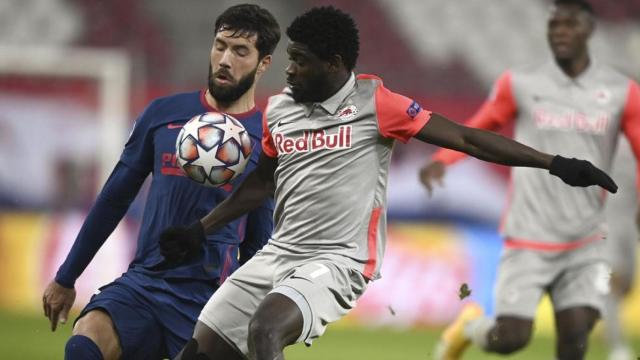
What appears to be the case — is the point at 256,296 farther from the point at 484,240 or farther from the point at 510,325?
the point at 484,240

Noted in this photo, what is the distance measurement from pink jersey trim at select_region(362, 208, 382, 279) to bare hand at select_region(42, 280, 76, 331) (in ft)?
4.47

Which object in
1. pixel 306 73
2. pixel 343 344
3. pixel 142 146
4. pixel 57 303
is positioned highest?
pixel 306 73

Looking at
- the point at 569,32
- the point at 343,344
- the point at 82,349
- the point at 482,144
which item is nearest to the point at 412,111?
the point at 482,144

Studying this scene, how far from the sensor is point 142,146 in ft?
17.8


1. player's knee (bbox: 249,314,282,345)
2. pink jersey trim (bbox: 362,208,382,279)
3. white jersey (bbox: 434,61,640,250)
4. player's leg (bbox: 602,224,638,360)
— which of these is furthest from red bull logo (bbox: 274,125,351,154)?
player's leg (bbox: 602,224,638,360)

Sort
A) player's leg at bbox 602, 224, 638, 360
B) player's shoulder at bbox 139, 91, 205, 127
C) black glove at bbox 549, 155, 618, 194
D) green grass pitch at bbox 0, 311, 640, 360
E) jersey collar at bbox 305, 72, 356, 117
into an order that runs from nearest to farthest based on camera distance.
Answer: black glove at bbox 549, 155, 618, 194 → jersey collar at bbox 305, 72, 356, 117 → player's shoulder at bbox 139, 91, 205, 127 → green grass pitch at bbox 0, 311, 640, 360 → player's leg at bbox 602, 224, 638, 360

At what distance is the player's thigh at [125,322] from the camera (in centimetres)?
504

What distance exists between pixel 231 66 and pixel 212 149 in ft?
1.62

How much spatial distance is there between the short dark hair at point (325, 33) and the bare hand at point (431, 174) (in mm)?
1713

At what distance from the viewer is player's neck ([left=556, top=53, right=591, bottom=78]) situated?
7.39 meters

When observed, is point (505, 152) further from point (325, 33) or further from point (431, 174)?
point (431, 174)

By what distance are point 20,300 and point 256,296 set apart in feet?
26.4

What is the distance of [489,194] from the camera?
13.8m

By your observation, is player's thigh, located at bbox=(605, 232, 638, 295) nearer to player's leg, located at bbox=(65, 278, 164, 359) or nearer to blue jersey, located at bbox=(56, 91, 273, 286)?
blue jersey, located at bbox=(56, 91, 273, 286)
